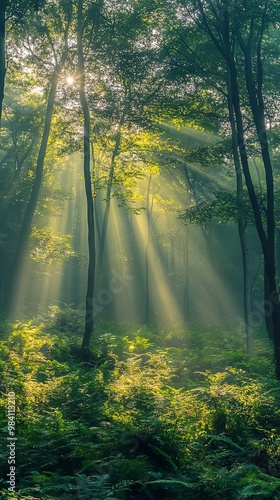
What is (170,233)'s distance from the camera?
40781 millimetres

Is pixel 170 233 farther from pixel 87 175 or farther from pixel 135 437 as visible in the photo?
pixel 135 437

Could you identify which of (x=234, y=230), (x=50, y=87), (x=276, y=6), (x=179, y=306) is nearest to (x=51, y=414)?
(x=276, y=6)

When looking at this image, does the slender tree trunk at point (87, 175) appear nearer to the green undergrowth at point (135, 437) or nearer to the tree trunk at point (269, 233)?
the green undergrowth at point (135, 437)

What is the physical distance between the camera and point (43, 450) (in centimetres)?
645

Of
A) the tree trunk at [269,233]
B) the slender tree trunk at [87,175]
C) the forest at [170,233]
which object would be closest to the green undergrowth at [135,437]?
the forest at [170,233]

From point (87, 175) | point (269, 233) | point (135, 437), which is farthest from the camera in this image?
point (87, 175)

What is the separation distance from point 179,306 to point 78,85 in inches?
1134

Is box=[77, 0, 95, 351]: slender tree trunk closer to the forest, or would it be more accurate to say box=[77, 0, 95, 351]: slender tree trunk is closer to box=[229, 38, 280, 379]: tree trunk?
the forest

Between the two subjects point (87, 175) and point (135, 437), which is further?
point (87, 175)

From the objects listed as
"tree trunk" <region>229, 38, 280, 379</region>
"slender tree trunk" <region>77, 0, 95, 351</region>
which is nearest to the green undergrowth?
"tree trunk" <region>229, 38, 280, 379</region>

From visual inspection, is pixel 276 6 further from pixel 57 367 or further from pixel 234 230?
pixel 234 230

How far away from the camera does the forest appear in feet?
20.9

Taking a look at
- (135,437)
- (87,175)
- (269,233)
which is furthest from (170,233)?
(135,437)

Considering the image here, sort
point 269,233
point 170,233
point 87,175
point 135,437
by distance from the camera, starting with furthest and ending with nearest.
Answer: point 170,233 < point 87,175 < point 269,233 < point 135,437
